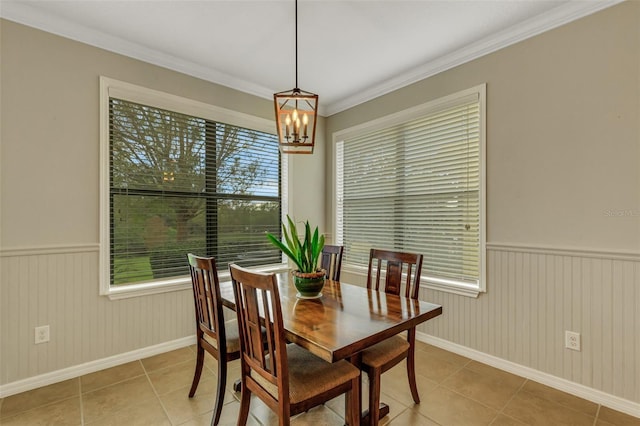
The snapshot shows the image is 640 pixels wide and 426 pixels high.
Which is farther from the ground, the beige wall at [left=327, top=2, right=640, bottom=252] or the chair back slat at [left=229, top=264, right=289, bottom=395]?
the beige wall at [left=327, top=2, right=640, bottom=252]

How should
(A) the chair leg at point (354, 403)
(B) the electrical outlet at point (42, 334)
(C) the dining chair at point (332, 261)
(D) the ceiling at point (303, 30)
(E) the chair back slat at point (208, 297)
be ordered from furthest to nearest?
(C) the dining chair at point (332, 261) < (B) the electrical outlet at point (42, 334) < (D) the ceiling at point (303, 30) < (E) the chair back slat at point (208, 297) < (A) the chair leg at point (354, 403)

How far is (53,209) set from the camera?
2338 mm

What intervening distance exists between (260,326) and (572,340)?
2.24m

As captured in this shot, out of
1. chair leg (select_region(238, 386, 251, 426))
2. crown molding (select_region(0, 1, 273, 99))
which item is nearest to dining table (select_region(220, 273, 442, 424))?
chair leg (select_region(238, 386, 251, 426))

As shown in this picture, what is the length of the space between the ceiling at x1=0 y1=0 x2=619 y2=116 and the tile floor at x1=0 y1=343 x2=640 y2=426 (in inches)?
105

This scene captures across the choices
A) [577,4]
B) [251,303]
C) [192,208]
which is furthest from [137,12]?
[577,4]

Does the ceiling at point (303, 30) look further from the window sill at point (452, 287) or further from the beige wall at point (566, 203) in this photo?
the window sill at point (452, 287)

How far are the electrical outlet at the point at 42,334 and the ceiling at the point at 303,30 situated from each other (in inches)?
88.1

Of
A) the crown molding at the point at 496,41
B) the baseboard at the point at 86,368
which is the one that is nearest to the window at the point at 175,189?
the baseboard at the point at 86,368

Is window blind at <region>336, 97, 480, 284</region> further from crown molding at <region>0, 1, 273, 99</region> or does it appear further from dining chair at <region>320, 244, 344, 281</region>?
crown molding at <region>0, 1, 273, 99</region>

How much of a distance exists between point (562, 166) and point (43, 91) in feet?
12.8

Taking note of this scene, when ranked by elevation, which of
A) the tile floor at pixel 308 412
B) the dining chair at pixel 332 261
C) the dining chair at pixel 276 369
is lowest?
the tile floor at pixel 308 412

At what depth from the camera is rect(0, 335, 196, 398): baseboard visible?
7.19 feet

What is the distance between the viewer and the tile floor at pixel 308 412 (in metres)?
1.91
